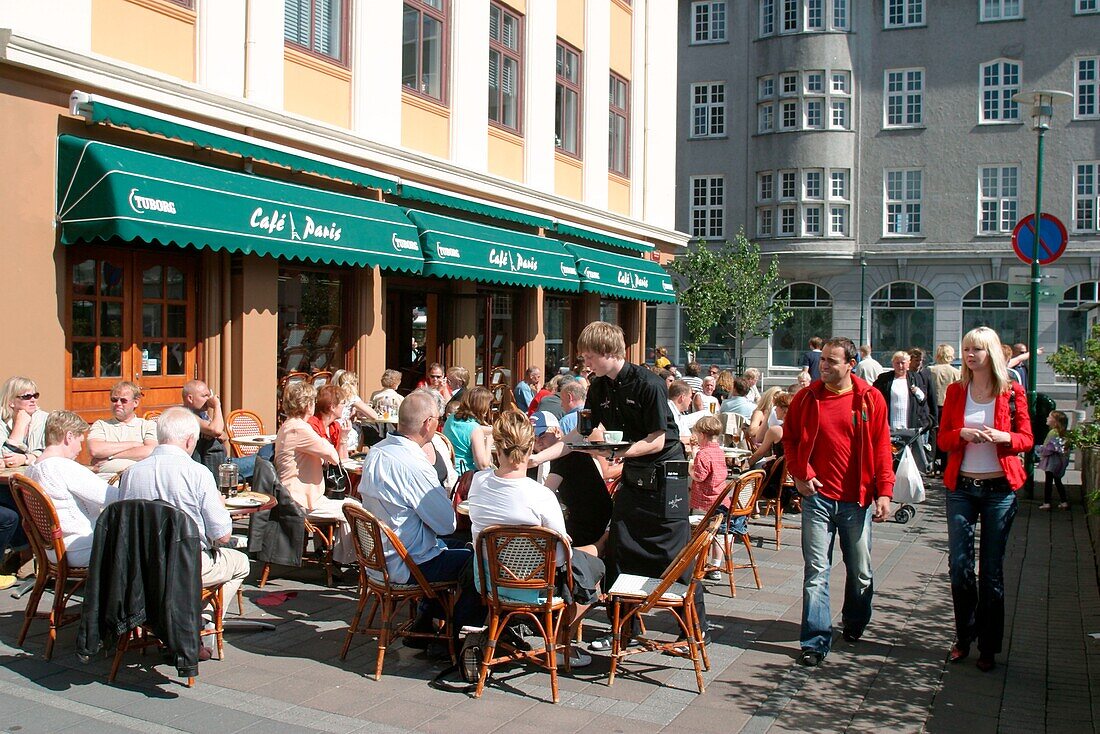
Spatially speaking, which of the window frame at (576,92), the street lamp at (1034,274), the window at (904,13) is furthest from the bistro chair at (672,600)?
the window at (904,13)

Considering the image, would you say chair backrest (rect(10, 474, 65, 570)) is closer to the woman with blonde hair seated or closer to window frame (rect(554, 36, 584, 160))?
the woman with blonde hair seated

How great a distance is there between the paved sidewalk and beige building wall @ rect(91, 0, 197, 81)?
18.2ft

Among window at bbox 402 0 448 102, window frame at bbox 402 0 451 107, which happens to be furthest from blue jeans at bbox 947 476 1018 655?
window frame at bbox 402 0 451 107

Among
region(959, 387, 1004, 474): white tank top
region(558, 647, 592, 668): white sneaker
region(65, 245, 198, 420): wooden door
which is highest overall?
region(65, 245, 198, 420): wooden door

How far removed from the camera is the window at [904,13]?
35.8 meters

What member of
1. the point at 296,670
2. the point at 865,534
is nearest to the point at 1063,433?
the point at 865,534

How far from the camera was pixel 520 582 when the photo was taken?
17.2ft

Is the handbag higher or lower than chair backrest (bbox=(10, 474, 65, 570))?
lower

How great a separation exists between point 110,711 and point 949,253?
3433 centimetres

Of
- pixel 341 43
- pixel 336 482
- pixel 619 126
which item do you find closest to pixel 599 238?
pixel 619 126

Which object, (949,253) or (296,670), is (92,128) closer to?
(296,670)

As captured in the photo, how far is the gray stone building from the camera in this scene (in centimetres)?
3397

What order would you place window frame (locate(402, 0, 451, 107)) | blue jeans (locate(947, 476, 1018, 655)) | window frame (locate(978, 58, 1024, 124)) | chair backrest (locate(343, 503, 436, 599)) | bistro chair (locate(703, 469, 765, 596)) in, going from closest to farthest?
chair backrest (locate(343, 503, 436, 599)) → blue jeans (locate(947, 476, 1018, 655)) → bistro chair (locate(703, 469, 765, 596)) → window frame (locate(402, 0, 451, 107)) → window frame (locate(978, 58, 1024, 124))

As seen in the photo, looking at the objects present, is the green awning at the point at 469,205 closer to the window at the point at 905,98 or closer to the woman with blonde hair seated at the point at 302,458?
the woman with blonde hair seated at the point at 302,458
